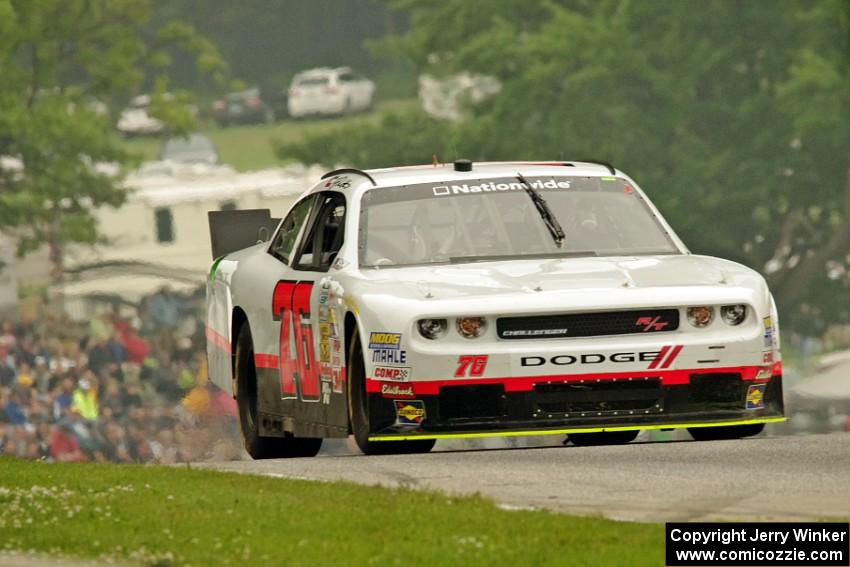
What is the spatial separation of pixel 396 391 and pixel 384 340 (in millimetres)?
249

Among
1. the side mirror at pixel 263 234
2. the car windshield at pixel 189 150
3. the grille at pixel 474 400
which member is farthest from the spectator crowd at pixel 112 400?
the car windshield at pixel 189 150

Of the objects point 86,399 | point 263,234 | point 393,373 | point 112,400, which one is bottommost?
point 112,400

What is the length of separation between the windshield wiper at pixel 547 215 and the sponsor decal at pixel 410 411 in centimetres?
149

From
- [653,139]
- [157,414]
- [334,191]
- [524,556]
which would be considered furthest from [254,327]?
[653,139]

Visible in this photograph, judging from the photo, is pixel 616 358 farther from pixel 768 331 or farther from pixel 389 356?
pixel 389 356

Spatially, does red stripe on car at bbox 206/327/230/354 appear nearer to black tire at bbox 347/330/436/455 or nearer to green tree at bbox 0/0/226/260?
black tire at bbox 347/330/436/455

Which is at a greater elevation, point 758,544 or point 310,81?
point 758,544

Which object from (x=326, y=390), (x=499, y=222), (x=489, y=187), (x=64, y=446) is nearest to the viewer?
(x=326, y=390)

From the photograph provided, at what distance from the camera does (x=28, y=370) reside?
33.0 m

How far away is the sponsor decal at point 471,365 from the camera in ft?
34.1

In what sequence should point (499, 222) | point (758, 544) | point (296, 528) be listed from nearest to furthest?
point (758, 544) < point (296, 528) < point (499, 222)

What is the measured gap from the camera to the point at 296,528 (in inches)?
337

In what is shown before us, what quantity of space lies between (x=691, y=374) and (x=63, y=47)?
4585 cm

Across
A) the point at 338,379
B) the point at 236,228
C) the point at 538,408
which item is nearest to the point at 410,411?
the point at 538,408
